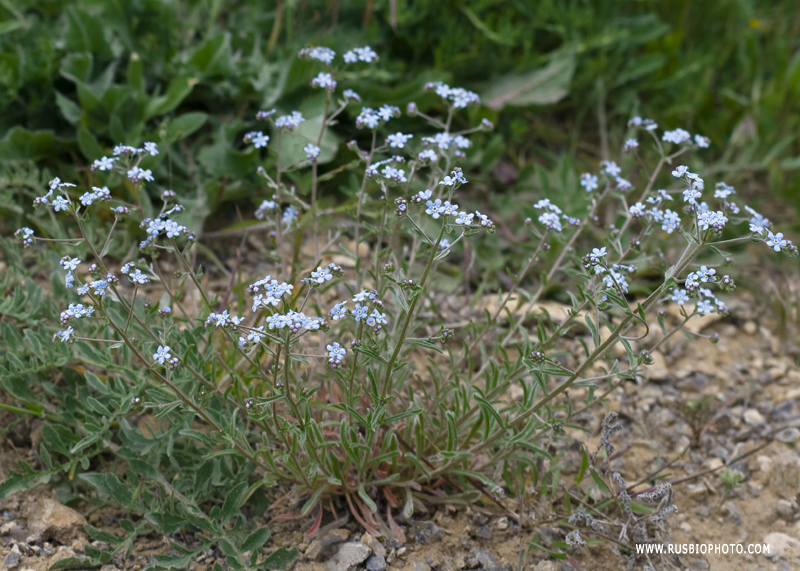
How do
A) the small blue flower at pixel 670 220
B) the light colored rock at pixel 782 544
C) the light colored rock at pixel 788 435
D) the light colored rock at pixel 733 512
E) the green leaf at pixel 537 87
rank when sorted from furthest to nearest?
the green leaf at pixel 537 87, the light colored rock at pixel 788 435, the light colored rock at pixel 733 512, the light colored rock at pixel 782 544, the small blue flower at pixel 670 220

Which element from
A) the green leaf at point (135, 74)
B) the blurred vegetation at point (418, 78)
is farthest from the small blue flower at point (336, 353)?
the green leaf at point (135, 74)

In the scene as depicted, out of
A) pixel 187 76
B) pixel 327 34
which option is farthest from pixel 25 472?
pixel 327 34

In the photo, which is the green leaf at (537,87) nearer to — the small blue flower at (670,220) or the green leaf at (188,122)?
the green leaf at (188,122)

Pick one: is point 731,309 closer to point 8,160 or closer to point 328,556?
point 328,556

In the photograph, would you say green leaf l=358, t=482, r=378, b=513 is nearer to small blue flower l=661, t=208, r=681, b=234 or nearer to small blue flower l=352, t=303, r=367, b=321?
small blue flower l=352, t=303, r=367, b=321

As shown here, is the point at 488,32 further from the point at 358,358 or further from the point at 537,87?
the point at 358,358

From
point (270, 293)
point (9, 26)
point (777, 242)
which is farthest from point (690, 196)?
point (9, 26)

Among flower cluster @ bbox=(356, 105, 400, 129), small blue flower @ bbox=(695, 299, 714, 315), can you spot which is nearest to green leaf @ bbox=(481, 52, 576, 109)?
flower cluster @ bbox=(356, 105, 400, 129)
